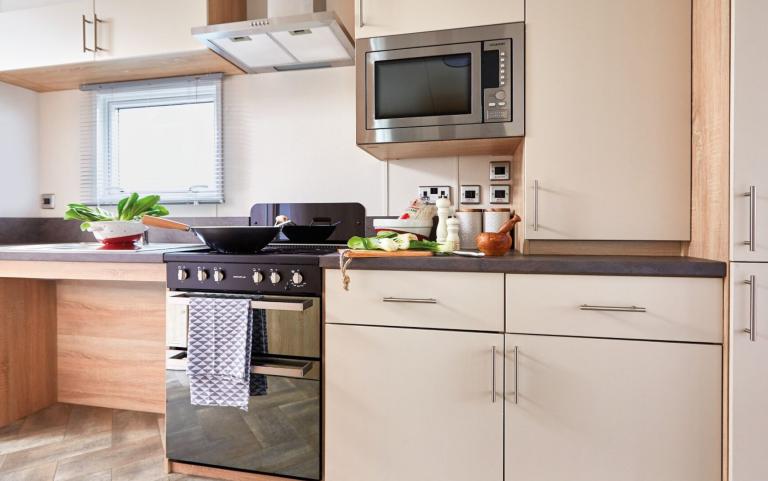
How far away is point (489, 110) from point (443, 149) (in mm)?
329

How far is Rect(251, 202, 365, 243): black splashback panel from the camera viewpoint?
2195 mm

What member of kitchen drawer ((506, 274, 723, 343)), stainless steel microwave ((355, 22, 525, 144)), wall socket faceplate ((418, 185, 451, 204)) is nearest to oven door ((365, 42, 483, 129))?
stainless steel microwave ((355, 22, 525, 144))

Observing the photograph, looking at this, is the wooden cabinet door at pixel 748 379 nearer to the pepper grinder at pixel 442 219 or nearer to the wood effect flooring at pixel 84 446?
the pepper grinder at pixel 442 219

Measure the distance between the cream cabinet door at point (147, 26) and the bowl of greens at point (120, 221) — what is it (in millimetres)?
708

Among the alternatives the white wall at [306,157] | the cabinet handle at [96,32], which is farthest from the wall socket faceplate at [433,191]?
the cabinet handle at [96,32]

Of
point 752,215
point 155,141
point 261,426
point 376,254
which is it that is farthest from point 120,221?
point 752,215

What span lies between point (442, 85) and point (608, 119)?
0.61 m

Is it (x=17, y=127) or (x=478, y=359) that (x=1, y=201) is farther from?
(x=478, y=359)

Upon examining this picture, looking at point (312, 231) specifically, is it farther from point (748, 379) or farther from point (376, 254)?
point (748, 379)

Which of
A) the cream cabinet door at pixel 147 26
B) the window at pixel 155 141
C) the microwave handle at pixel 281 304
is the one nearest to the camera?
the microwave handle at pixel 281 304

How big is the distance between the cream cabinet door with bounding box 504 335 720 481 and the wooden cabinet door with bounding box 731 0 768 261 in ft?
1.16

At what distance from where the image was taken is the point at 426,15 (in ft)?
5.54

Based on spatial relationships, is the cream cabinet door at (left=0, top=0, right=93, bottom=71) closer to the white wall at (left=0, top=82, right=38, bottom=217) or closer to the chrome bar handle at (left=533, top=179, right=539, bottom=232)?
the white wall at (left=0, top=82, right=38, bottom=217)

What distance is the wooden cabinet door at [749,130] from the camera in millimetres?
1228
